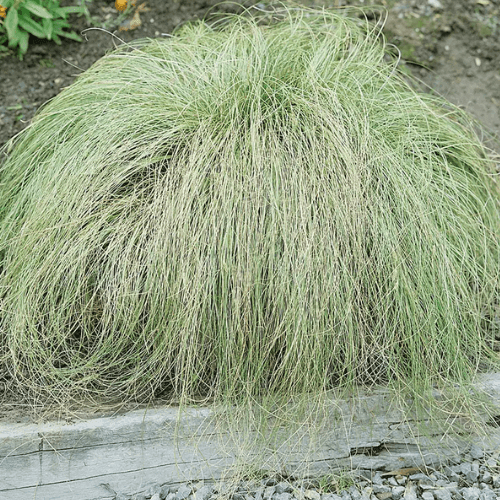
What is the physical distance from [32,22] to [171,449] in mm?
1810

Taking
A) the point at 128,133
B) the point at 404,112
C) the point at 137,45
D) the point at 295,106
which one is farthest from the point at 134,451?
the point at 137,45

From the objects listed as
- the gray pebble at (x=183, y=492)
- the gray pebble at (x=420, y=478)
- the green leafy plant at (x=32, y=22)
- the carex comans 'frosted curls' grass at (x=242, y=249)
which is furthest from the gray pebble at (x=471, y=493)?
the green leafy plant at (x=32, y=22)

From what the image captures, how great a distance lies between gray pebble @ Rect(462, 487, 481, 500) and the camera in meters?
1.93

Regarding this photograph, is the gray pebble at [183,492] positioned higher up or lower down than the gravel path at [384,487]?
lower down

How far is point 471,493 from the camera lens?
1.94m

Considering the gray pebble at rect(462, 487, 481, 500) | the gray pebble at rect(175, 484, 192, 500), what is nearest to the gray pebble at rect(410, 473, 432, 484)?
the gray pebble at rect(462, 487, 481, 500)

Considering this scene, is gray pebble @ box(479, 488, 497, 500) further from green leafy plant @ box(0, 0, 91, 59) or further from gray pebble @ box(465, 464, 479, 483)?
green leafy plant @ box(0, 0, 91, 59)

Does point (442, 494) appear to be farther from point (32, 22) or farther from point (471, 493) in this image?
point (32, 22)

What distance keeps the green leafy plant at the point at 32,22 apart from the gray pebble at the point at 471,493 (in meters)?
2.18

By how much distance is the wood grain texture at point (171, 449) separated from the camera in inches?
73.9

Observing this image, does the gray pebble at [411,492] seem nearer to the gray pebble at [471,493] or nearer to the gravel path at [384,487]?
the gravel path at [384,487]

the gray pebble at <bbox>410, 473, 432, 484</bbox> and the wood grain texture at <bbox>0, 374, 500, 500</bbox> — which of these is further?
the gray pebble at <bbox>410, 473, 432, 484</bbox>

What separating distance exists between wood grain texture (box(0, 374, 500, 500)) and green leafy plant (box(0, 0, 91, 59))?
5.19 feet

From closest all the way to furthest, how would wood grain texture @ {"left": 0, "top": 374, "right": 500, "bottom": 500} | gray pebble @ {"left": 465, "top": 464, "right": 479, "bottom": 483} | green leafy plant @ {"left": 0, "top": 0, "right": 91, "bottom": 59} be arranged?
wood grain texture @ {"left": 0, "top": 374, "right": 500, "bottom": 500}
gray pebble @ {"left": 465, "top": 464, "right": 479, "bottom": 483}
green leafy plant @ {"left": 0, "top": 0, "right": 91, "bottom": 59}
